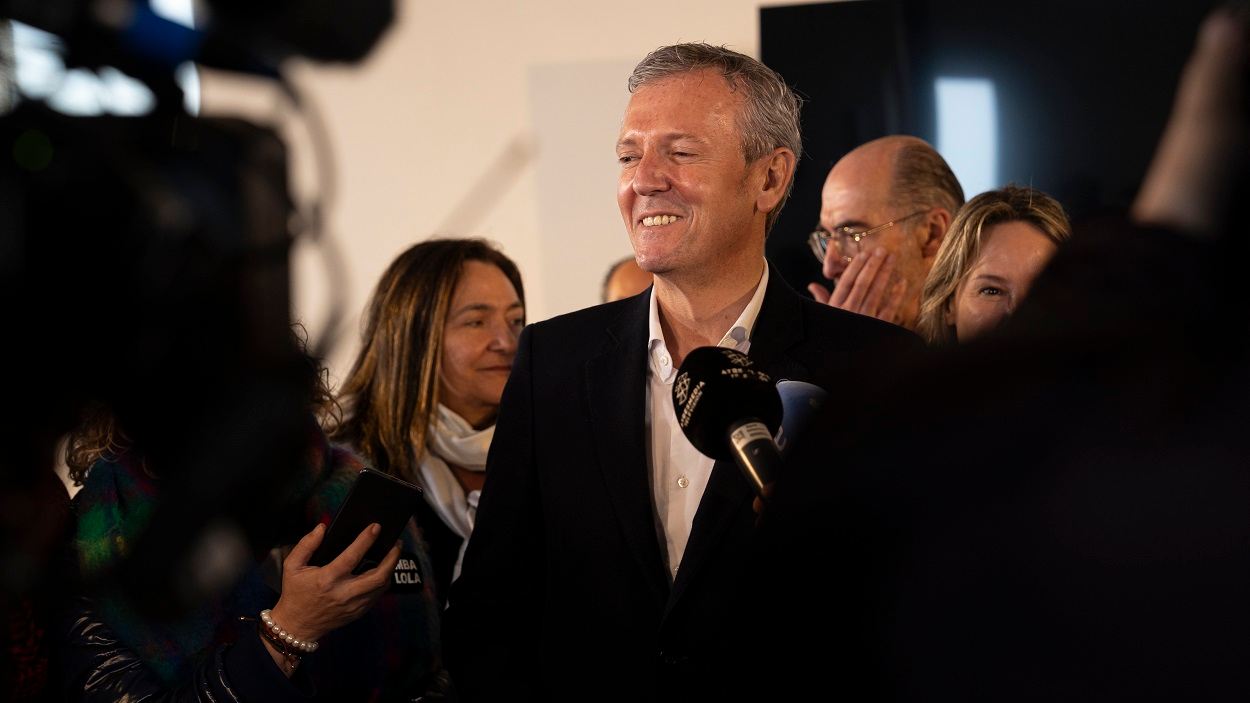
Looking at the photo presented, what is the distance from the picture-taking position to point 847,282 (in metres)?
3.35

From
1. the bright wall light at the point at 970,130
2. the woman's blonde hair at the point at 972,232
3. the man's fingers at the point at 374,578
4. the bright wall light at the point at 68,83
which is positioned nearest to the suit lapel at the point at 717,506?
the man's fingers at the point at 374,578

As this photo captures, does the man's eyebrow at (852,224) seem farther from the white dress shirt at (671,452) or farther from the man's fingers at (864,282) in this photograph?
the white dress shirt at (671,452)

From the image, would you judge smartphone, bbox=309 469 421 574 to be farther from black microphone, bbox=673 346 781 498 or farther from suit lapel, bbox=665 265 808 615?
black microphone, bbox=673 346 781 498

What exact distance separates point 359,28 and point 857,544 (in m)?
0.51

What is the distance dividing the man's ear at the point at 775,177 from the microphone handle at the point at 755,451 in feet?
3.44

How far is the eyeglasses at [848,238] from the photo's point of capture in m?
3.46

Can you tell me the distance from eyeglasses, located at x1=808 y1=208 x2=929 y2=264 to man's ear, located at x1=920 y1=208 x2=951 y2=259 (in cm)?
3

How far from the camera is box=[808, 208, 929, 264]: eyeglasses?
3455 millimetres

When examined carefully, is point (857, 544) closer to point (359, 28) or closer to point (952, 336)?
point (359, 28)

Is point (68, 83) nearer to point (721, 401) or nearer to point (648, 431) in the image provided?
point (721, 401)

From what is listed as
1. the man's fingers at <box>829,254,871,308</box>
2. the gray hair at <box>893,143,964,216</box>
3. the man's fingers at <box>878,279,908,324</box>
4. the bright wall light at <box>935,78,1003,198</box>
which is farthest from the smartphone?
the bright wall light at <box>935,78,1003,198</box>

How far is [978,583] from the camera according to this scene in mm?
905

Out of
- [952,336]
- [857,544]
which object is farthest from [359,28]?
[952,336]

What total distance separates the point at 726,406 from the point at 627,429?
28.1 inches
